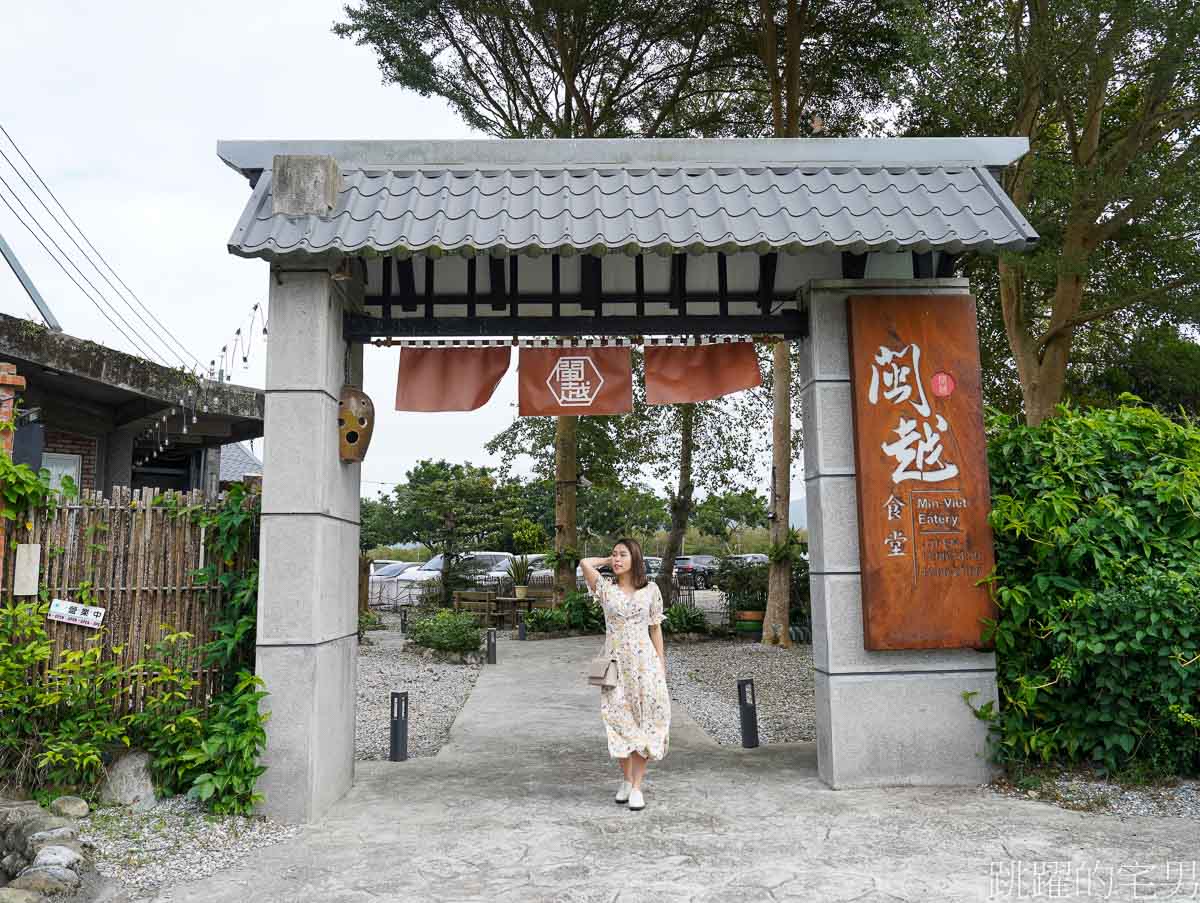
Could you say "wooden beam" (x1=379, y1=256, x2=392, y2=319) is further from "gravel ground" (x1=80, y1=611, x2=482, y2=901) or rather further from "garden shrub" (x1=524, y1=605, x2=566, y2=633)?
"garden shrub" (x1=524, y1=605, x2=566, y2=633)

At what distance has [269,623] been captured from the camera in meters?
5.20

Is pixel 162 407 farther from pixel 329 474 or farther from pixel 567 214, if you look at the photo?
pixel 567 214

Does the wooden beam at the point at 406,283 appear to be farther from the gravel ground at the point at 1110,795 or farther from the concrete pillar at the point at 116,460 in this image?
the concrete pillar at the point at 116,460

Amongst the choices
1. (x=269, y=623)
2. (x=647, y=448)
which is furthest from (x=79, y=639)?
(x=647, y=448)

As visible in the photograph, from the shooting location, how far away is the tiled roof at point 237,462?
19.5 m

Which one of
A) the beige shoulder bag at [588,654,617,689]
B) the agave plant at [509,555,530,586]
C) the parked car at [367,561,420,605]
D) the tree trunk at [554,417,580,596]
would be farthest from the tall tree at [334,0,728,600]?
the beige shoulder bag at [588,654,617,689]

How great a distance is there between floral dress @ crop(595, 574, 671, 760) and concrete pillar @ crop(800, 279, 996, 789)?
1196 millimetres

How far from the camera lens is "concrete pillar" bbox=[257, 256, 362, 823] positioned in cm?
507

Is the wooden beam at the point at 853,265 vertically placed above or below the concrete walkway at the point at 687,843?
above

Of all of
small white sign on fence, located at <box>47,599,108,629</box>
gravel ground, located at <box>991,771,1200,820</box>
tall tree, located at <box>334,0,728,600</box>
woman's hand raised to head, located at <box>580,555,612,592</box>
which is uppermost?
tall tree, located at <box>334,0,728,600</box>

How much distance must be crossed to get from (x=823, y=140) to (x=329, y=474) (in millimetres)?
4255

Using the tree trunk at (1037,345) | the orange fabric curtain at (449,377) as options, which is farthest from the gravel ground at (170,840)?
the tree trunk at (1037,345)

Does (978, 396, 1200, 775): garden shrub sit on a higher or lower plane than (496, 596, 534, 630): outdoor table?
higher

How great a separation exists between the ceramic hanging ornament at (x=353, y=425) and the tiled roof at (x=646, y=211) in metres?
1.08
